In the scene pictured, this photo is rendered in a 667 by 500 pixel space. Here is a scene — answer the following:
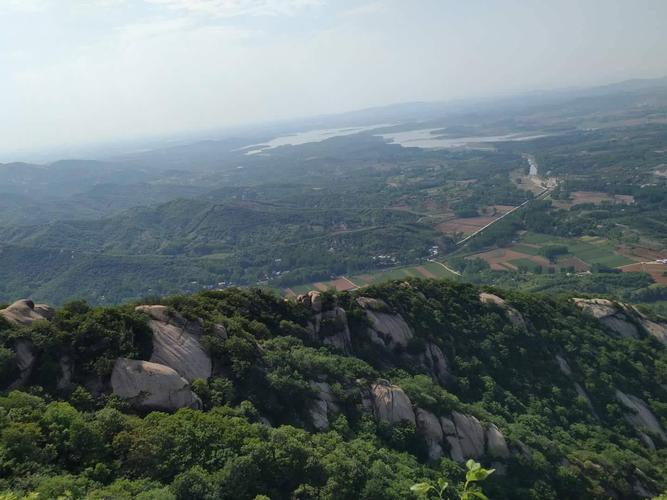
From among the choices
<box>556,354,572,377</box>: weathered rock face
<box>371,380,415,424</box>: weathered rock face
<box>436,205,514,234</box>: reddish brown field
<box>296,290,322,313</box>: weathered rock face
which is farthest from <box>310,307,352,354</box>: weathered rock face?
<box>436,205,514,234</box>: reddish brown field

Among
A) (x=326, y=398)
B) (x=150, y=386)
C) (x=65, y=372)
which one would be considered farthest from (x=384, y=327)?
(x=65, y=372)

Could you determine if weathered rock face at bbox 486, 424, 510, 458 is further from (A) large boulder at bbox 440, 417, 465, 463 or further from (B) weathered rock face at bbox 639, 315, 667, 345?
(B) weathered rock face at bbox 639, 315, 667, 345

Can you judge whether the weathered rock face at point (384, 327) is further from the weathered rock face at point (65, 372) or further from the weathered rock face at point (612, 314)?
the weathered rock face at point (612, 314)

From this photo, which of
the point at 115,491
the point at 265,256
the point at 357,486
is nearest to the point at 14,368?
the point at 115,491

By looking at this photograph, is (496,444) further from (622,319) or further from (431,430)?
(622,319)

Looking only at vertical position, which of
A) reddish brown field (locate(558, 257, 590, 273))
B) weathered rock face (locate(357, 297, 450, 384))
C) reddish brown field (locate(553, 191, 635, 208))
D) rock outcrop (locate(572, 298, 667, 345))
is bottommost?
reddish brown field (locate(558, 257, 590, 273))

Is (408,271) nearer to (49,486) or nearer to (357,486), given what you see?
(357,486)

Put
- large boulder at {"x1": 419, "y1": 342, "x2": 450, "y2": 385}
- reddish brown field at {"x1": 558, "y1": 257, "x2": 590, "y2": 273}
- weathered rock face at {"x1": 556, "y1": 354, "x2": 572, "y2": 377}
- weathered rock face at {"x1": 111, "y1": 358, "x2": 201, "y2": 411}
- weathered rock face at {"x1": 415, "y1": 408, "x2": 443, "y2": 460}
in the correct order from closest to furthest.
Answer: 1. weathered rock face at {"x1": 111, "y1": 358, "x2": 201, "y2": 411}
2. weathered rock face at {"x1": 415, "y1": 408, "x2": 443, "y2": 460}
3. large boulder at {"x1": 419, "y1": 342, "x2": 450, "y2": 385}
4. weathered rock face at {"x1": 556, "y1": 354, "x2": 572, "y2": 377}
5. reddish brown field at {"x1": 558, "y1": 257, "x2": 590, "y2": 273}

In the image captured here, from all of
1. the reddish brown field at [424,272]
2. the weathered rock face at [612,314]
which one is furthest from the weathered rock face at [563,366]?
the reddish brown field at [424,272]
